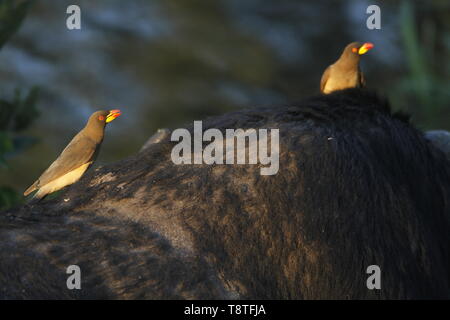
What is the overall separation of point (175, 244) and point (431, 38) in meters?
8.72

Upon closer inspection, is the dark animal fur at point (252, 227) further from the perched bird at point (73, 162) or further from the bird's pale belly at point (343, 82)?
the bird's pale belly at point (343, 82)

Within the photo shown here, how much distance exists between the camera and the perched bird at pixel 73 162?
3.99 metres

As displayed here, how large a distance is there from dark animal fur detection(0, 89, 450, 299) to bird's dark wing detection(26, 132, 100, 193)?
11.4 inches

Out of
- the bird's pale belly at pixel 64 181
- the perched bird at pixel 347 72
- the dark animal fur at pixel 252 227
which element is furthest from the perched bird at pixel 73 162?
the perched bird at pixel 347 72

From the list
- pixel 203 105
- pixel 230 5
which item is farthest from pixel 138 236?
pixel 230 5

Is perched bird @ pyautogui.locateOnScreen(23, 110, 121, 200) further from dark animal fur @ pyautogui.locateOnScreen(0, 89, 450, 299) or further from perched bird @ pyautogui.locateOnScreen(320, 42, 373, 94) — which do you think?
perched bird @ pyautogui.locateOnScreen(320, 42, 373, 94)

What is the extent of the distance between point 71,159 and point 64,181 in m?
0.10

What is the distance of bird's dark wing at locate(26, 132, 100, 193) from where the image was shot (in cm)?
398

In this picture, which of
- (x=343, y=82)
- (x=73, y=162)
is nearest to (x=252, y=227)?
(x=73, y=162)

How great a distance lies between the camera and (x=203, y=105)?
11211mm

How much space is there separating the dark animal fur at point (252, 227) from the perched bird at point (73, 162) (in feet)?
0.99

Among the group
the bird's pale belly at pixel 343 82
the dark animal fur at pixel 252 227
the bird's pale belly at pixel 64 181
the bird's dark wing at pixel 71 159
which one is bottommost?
the dark animal fur at pixel 252 227

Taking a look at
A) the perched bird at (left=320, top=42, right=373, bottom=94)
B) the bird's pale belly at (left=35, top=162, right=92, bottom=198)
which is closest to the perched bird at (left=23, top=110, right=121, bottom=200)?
the bird's pale belly at (left=35, top=162, right=92, bottom=198)

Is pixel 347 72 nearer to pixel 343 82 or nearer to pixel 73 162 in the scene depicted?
pixel 343 82
